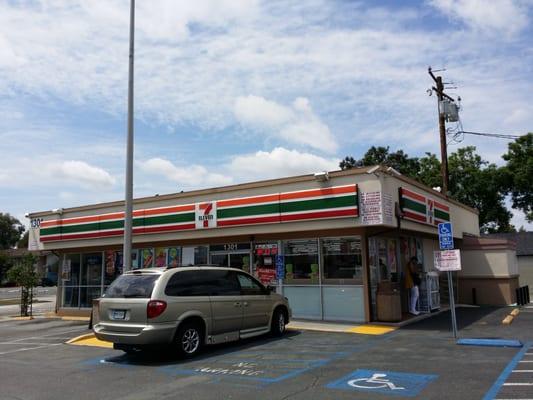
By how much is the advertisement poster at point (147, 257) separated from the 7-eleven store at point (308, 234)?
0.04m

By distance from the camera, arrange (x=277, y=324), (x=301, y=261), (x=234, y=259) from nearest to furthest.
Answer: (x=277, y=324), (x=301, y=261), (x=234, y=259)

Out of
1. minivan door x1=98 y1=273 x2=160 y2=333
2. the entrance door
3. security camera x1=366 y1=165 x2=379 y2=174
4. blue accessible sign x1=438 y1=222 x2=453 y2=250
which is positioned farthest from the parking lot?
the entrance door

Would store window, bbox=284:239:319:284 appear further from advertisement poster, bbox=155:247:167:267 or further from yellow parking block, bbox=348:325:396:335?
advertisement poster, bbox=155:247:167:267

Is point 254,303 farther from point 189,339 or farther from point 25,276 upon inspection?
point 25,276

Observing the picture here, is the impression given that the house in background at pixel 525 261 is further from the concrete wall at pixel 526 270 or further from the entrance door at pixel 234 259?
the entrance door at pixel 234 259

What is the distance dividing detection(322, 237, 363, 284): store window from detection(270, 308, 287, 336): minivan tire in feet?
9.58

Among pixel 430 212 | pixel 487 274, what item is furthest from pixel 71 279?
pixel 487 274

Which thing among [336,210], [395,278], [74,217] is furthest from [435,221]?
[74,217]

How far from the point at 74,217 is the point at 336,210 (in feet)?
40.1

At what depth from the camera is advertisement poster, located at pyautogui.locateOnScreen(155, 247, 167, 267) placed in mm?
18948

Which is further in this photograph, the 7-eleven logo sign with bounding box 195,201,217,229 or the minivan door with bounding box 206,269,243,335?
the 7-eleven logo sign with bounding box 195,201,217,229

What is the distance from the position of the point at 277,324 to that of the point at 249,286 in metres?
1.41

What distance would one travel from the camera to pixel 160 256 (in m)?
19.1

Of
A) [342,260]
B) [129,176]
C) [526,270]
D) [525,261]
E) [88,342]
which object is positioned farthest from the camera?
[525,261]
